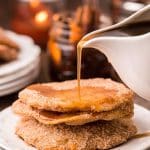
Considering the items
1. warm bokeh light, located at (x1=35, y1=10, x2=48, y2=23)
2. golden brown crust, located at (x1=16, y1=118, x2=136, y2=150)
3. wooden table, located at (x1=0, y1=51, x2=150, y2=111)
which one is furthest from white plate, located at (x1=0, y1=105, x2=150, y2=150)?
warm bokeh light, located at (x1=35, y1=10, x2=48, y2=23)

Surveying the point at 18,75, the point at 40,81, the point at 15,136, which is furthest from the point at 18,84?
the point at 15,136

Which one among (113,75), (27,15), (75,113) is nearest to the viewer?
(75,113)

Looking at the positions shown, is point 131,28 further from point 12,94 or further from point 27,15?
point 27,15

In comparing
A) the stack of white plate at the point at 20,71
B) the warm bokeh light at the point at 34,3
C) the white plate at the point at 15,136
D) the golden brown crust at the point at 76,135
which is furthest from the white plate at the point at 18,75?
the warm bokeh light at the point at 34,3

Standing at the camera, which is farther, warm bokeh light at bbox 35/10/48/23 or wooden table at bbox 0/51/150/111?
warm bokeh light at bbox 35/10/48/23

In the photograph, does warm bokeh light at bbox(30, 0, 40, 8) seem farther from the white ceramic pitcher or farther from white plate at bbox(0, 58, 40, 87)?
the white ceramic pitcher

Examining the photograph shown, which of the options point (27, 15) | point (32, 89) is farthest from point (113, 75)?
point (27, 15)
